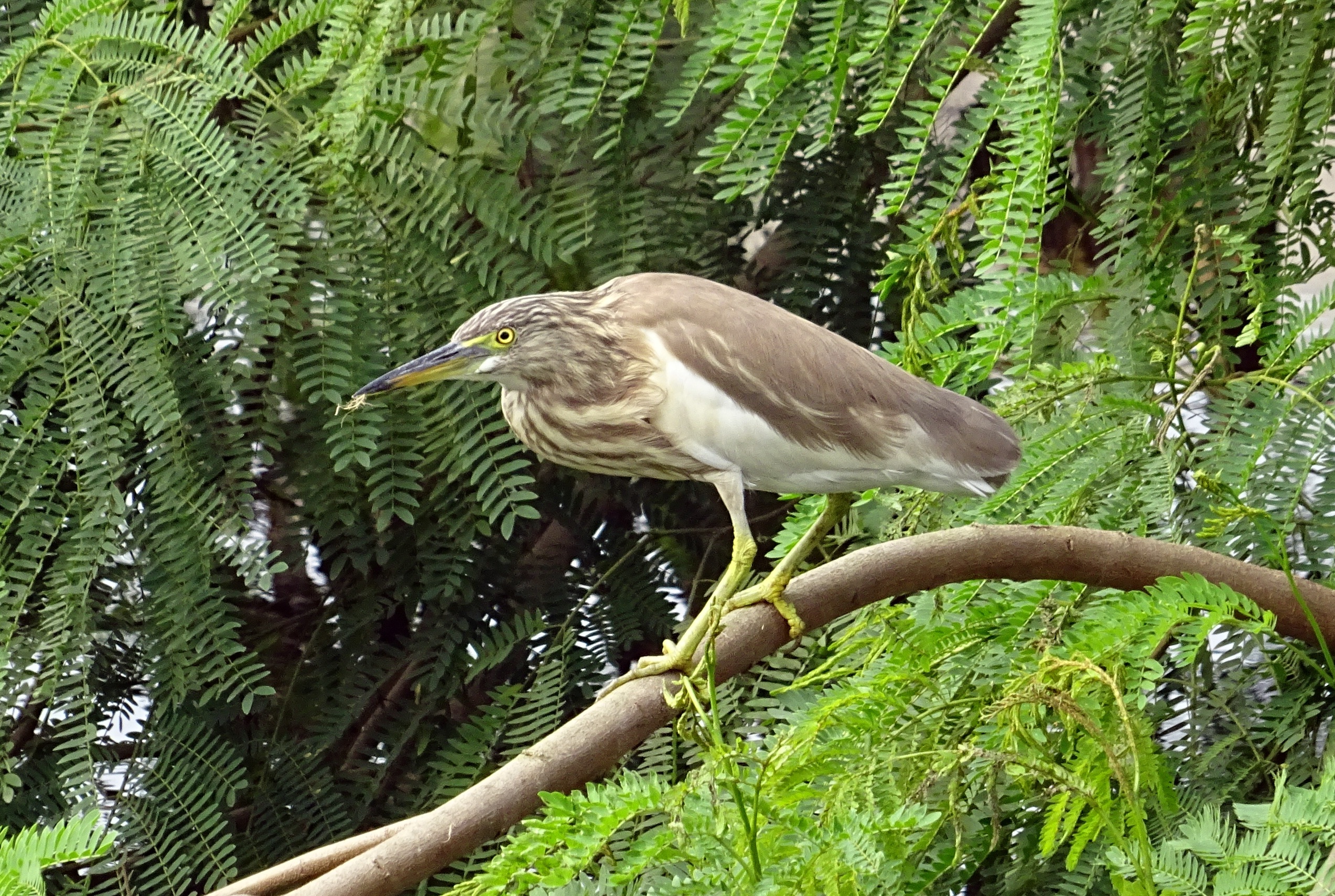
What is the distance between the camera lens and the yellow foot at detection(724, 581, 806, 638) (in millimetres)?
1070

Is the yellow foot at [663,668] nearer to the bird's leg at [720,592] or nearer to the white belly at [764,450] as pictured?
the bird's leg at [720,592]

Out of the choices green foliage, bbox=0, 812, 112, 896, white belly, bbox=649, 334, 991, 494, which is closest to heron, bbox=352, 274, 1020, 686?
white belly, bbox=649, 334, 991, 494

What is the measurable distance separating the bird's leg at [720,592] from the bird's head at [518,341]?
181mm

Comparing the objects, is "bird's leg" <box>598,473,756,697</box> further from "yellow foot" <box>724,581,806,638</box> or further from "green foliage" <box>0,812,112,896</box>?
"green foliage" <box>0,812,112,896</box>

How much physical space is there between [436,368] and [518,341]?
0.27 feet

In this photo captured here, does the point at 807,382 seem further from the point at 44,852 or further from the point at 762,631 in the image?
the point at 44,852

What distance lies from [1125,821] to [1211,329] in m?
A: 0.60

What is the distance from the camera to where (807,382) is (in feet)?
3.66

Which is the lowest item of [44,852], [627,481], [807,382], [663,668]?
[627,481]

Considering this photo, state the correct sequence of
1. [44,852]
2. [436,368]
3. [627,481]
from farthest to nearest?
[627,481] < [436,368] < [44,852]

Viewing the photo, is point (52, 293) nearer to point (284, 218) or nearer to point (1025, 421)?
point (284, 218)

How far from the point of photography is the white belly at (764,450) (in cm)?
107

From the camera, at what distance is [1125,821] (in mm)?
901

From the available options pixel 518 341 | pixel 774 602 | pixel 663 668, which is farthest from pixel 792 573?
pixel 518 341
